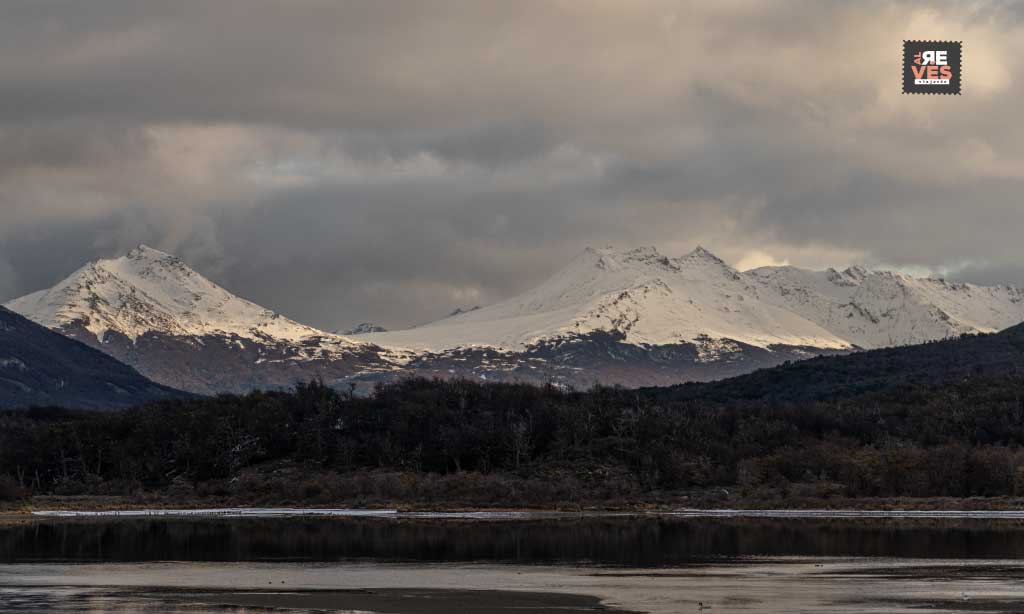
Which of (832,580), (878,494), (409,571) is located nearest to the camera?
(832,580)

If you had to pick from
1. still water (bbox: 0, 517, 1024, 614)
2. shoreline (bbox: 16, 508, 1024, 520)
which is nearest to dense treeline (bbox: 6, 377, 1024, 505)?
shoreline (bbox: 16, 508, 1024, 520)

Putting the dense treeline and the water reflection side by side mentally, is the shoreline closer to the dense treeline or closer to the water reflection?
the water reflection

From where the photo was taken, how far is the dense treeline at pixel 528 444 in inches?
6093

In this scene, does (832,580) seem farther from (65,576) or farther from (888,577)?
(65,576)

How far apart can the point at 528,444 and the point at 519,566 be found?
91.5 meters

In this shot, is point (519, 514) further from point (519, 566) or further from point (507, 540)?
point (519, 566)

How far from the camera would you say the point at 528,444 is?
6713 inches

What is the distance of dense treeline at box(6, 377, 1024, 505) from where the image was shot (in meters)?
155

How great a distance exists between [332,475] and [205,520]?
39.5 m

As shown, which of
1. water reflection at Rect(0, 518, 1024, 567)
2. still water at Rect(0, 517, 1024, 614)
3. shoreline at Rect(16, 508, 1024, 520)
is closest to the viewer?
still water at Rect(0, 517, 1024, 614)

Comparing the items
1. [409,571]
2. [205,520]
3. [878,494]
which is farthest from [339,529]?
[878,494]

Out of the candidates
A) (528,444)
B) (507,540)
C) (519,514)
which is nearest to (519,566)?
(507,540)

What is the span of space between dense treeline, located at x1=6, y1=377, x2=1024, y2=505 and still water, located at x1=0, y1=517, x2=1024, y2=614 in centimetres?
3950

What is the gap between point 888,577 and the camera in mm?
70938
